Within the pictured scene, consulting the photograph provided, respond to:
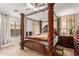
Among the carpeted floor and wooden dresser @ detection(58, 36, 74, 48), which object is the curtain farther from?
wooden dresser @ detection(58, 36, 74, 48)

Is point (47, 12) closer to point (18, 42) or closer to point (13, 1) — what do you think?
point (13, 1)

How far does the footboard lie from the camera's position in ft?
6.26

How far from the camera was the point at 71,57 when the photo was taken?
1.95 m

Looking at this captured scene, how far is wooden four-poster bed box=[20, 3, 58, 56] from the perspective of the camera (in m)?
1.84

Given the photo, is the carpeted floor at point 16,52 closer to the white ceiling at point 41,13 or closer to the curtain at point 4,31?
the curtain at point 4,31

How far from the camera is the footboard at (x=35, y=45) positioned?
1.91 meters

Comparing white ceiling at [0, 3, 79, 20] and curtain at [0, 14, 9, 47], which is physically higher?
white ceiling at [0, 3, 79, 20]

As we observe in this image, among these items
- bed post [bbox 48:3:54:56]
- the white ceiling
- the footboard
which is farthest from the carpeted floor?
the white ceiling

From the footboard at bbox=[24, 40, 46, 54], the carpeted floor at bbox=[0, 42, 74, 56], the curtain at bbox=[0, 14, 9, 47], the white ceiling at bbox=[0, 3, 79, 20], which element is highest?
the white ceiling at bbox=[0, 3, 79, 20]

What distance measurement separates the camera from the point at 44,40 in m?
1.91

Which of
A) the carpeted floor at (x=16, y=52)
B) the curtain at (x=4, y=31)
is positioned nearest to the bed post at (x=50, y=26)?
the carpeted floor at (x=16, y=52)

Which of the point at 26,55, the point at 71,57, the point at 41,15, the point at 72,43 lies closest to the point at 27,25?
the point at 41,15

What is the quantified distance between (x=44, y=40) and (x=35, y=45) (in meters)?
0.23

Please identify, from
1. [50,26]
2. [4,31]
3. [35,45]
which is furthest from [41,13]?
[4,31]
